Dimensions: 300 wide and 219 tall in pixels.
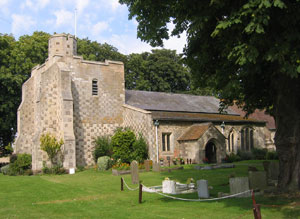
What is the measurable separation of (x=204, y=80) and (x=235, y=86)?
3.23 meters

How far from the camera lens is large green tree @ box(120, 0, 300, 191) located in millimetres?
9703

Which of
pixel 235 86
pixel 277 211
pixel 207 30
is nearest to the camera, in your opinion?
pixel 277 211

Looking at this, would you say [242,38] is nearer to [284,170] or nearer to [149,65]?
[284,170]

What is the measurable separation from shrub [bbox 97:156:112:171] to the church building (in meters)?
2.17

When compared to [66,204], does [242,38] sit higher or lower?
higher

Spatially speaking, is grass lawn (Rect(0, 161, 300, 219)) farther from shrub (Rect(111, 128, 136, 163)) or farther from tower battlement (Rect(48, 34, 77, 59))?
tower battlement (Rect(48, 34, 77, 59))

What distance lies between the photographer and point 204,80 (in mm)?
13906

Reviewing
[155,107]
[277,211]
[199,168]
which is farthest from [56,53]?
[277,211]

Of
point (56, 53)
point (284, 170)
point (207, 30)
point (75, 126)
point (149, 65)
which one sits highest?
point (149, 65)

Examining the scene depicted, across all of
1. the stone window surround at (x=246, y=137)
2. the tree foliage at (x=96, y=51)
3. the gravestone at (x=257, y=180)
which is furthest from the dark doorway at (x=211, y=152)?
the tree foliage at (x=96, y=51)

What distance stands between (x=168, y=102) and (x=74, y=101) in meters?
10.3

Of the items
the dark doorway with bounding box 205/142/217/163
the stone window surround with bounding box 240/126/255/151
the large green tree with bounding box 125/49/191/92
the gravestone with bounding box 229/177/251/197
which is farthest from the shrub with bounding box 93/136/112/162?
the large green tree with bounding box 125/49/191/92

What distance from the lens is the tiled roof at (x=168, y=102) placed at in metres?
33.4

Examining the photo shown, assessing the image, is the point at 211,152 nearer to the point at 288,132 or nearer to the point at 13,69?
the point at 288,132
